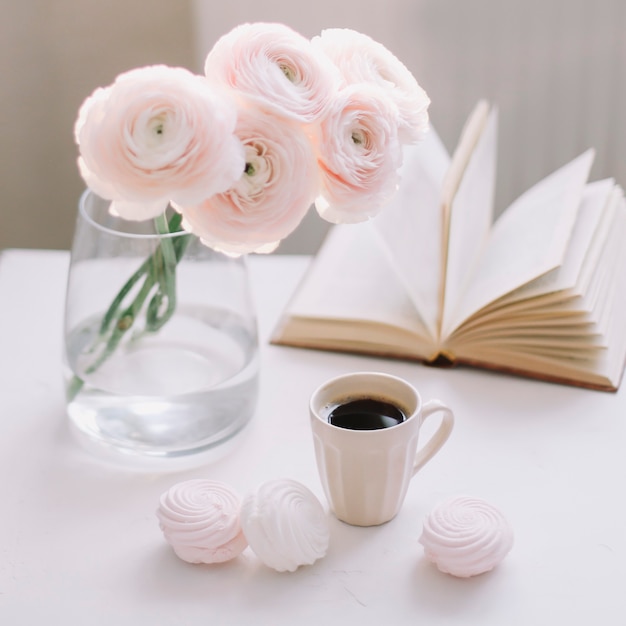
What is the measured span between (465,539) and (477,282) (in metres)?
0.43

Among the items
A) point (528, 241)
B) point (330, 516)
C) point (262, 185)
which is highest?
point (262, 185)

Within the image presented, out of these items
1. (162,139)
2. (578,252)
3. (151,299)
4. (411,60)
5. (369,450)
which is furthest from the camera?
(411,60)

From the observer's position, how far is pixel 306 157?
0.67 meters

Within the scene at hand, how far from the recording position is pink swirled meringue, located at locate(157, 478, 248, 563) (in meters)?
0.73

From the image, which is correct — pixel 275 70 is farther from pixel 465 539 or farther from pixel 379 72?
pixel 465 539

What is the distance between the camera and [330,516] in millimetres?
806

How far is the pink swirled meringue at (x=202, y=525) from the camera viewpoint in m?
0.73

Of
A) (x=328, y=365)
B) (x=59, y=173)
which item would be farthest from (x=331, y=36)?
(x=59, y=173)

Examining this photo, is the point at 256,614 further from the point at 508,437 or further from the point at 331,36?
the point at 331,36

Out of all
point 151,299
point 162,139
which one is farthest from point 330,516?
point 162,139

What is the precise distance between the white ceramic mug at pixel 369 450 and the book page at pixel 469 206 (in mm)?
236

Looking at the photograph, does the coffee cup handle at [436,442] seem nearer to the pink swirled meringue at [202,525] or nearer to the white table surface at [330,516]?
the white table surface at [330,516]

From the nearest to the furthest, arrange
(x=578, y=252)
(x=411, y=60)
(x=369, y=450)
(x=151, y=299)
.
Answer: (x=369, y=450) → (x=151, y=299) → (x=578, y=252) → (x=411, y=60)

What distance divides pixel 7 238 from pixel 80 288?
108 cm
